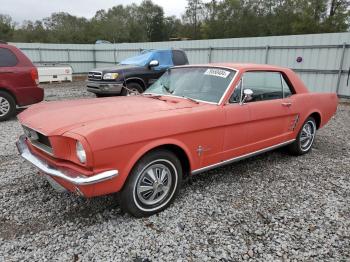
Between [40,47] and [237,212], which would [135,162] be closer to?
[237,212]

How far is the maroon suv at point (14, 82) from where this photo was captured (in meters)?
6.97

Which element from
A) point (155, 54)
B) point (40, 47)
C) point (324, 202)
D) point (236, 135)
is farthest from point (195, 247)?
point (40, 47)

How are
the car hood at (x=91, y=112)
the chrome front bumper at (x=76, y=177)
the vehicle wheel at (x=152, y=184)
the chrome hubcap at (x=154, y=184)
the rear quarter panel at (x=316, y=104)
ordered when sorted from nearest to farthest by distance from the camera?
the chrome front bumper at (x=76, y=177)
the car hood at (x=91, y=112)
the vehicle wheel at (x=152, y=184)
the chrome hubcap at (x=154, y=184)
the rear quarter panel at (x=316, y=104)

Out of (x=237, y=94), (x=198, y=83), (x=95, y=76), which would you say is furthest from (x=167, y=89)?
(x=95, y=76)

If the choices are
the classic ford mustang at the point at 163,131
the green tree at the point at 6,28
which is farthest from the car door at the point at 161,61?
the green tree at the point at 6,28

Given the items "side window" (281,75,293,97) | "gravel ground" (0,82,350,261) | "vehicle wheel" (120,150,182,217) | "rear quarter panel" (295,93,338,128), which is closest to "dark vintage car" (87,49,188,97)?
"side window" (281,75,293,97)

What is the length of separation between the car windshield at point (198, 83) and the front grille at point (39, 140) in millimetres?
1754

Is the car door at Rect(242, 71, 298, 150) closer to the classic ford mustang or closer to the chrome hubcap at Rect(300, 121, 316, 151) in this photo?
the classic ford mustang

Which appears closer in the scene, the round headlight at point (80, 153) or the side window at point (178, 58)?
the round headlight at point (80, 153)

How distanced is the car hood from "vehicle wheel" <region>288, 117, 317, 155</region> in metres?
2.32

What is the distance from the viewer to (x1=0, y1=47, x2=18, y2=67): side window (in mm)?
6941

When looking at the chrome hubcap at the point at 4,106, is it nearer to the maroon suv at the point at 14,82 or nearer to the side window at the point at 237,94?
the maroon suv at the point at 14,82

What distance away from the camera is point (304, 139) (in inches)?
202

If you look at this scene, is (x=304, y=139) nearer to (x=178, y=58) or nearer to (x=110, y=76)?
(x=110, y=76)
